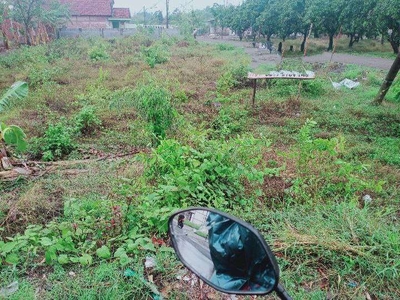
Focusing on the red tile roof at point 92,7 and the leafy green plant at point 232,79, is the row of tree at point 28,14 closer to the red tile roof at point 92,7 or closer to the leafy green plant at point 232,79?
the red tile roof at point 92,7

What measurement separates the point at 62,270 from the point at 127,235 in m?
0.51

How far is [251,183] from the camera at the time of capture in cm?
322

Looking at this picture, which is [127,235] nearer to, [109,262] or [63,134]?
[109,262]

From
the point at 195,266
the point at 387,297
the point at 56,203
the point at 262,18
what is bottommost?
the point at 56,203

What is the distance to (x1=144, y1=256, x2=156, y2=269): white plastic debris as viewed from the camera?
1.99 m

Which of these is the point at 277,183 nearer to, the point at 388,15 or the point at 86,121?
the point at 86,121

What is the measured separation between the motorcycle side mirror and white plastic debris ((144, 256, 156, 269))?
82 cm

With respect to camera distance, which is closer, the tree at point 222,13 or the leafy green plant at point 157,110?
the leafy green plant at point 157,110

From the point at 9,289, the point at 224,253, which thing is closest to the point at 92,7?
the point at 9,289

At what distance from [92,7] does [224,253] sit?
36.3 m

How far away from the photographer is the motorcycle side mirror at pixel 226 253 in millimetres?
980

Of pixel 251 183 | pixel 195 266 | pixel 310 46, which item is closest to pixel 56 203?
pixel 251 183

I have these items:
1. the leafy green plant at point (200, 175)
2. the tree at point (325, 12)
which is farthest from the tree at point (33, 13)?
the leafy green plant at point (200, 175)

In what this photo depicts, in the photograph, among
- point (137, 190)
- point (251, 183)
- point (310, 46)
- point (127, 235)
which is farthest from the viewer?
point (310, 46)
